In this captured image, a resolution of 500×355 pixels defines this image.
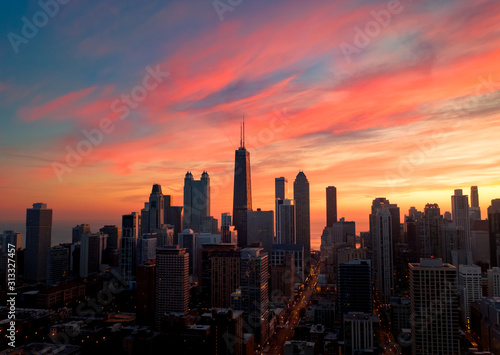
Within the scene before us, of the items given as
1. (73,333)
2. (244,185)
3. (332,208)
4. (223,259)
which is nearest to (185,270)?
(223,259)

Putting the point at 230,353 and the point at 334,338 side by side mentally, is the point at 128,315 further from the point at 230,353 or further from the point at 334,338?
the point at 334,338

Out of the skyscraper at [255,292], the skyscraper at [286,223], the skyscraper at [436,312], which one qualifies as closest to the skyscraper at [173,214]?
the skyscraper at [286,223]

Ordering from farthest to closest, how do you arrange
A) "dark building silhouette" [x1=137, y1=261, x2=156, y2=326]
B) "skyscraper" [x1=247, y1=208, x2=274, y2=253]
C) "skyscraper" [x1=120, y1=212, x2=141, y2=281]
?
"skyscraper" [x1=247, y1=208, x2=274, y2=253]
"skyscraper" [x1=120, y1=212, x2=141, y2=281]
"dark building silhouette" [x1=137, y1=261, x2=156, y2=326]

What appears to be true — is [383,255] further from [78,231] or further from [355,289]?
[78,231]

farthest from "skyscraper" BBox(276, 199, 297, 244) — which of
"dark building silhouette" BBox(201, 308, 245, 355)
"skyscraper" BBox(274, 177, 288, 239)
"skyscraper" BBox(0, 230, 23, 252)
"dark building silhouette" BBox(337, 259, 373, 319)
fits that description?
"dark building silhouette" BBox(201, 308, 245, 355)

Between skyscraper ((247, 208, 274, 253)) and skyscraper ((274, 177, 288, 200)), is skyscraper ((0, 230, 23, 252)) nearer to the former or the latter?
skyscraper ((247, 208, 274, 253))

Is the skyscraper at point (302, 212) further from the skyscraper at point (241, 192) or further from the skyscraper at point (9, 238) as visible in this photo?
the skyscraper at point (9, 238)
